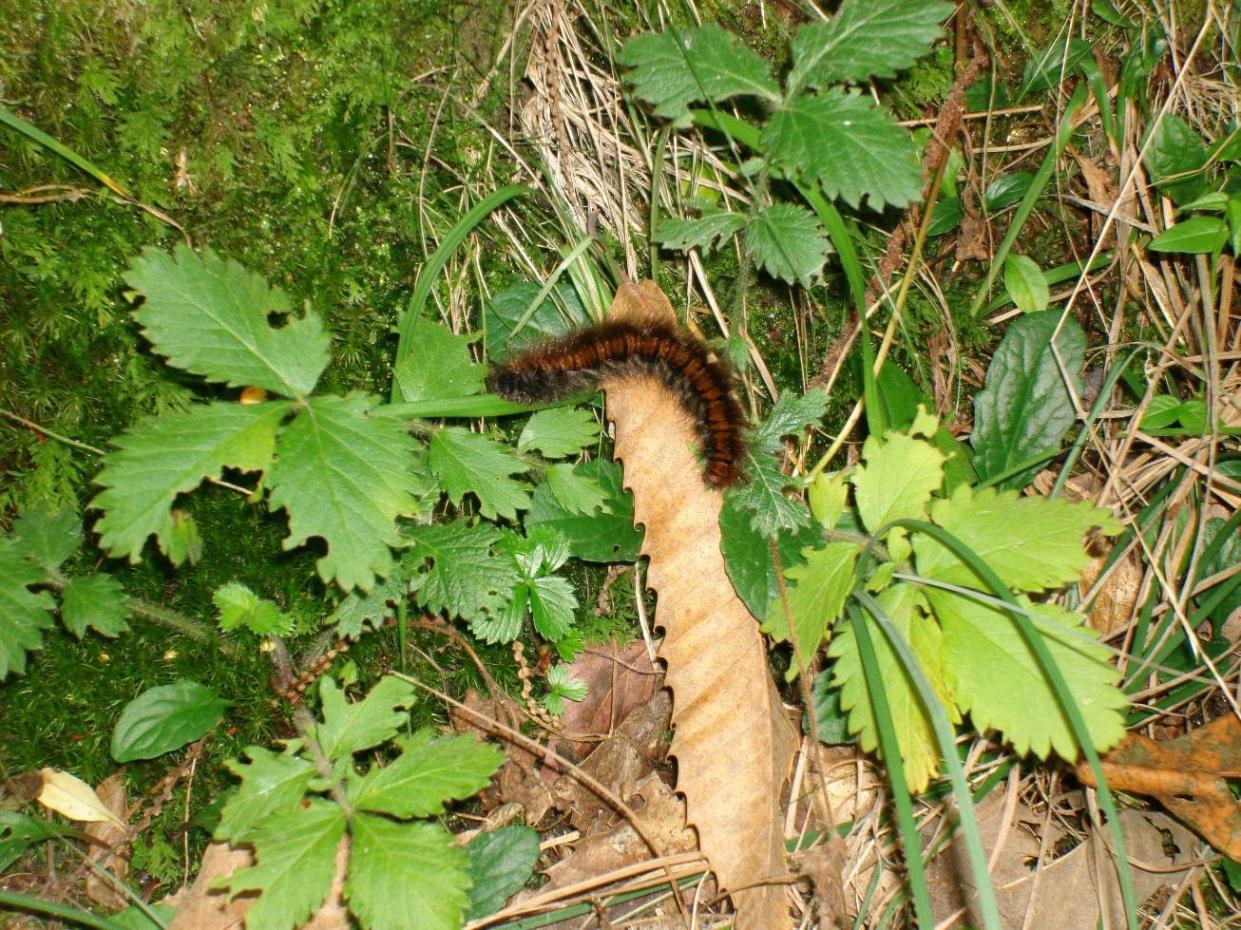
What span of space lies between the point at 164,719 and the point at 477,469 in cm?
121

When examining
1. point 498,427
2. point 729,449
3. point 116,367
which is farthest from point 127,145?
point 729,449

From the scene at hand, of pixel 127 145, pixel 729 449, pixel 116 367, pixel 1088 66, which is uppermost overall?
pixel 127 145

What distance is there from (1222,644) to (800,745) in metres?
1.33

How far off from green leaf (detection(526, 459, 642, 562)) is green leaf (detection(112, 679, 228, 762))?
1.09 m

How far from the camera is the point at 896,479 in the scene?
8.11ft

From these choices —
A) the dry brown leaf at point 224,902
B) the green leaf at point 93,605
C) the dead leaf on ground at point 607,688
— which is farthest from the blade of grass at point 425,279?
the dry brown leaf at point 224,902

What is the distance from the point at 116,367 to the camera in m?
2.64

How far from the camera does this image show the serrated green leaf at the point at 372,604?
2.54m

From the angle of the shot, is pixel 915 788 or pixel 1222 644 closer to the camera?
pixel 915 788

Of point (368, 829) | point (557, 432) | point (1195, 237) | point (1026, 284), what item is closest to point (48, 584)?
point (368, 829)

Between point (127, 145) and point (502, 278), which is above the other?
point (127, 145)

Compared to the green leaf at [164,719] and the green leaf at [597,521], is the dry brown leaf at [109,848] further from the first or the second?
the green leaf at [597,521]

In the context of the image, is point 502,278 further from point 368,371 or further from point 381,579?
point 381,579

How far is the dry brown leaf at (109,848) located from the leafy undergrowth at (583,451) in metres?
0.01
